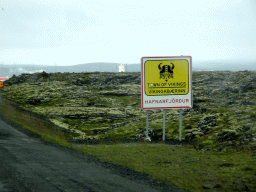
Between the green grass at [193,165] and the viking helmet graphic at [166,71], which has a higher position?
the viking helmet graphic at [166,71]

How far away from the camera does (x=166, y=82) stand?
1669 centimetres

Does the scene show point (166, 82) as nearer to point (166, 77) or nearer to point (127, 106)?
point (166, 77)

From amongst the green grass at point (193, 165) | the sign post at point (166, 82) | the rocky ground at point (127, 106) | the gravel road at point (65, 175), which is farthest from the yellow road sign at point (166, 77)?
the gravel road at point (65, 175)

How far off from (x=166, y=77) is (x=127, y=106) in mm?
17384

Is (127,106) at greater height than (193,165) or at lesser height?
lesser

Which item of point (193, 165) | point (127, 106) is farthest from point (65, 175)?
point (127, 106)

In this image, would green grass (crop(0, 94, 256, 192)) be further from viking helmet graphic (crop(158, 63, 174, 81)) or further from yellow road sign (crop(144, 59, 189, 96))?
viking helmet graphic (crop(158, 63, 174, 81))

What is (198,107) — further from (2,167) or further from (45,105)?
(45,105)

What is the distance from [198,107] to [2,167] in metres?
19.3

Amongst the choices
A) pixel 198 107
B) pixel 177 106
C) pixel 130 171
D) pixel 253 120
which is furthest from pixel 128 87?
pixel 130 171

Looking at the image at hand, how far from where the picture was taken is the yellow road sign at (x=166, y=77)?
16484 millimetres

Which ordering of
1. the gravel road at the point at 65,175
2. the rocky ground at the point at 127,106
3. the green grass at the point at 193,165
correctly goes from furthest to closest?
the rocky ground at the point at 127,106 → the green grass at the point at 193,165 → the gravel road at the point at 65,175

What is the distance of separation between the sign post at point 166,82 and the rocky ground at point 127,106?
2.57 metres

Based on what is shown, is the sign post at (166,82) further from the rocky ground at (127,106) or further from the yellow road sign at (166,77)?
the rocky ground at (127,106)
